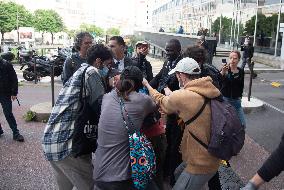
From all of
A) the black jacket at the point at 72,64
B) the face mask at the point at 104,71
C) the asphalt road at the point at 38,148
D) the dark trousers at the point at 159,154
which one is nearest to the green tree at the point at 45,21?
the asphalt road at the point at 38,148

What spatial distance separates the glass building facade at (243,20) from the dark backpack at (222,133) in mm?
21305

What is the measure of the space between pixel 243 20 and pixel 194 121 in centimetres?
2750

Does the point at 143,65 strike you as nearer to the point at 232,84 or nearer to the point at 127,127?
the point at 232,84

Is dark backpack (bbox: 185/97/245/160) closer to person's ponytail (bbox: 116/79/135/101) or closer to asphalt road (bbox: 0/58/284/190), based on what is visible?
person's ponytail (bbox: 116/79/135/101)

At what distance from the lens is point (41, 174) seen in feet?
17.7

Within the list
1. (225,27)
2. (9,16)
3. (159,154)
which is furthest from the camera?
(9,16)

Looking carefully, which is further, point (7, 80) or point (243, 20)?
point (243, 20)

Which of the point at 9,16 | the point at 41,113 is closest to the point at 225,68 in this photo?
the point at 41,113

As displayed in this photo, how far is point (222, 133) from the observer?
2.96 metres

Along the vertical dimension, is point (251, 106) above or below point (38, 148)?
above

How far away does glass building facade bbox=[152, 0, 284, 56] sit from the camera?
2420 centimetres

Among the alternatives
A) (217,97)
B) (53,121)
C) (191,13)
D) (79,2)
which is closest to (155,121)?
(217,97)

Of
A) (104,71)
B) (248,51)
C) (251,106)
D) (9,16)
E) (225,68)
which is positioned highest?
(9,16)

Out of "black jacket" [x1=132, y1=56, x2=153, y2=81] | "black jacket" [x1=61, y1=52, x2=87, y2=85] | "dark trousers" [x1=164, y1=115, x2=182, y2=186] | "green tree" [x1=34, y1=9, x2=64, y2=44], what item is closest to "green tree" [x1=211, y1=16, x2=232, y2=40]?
"black jacket" [x1=132, y1=56, x2=153, y2=81]
